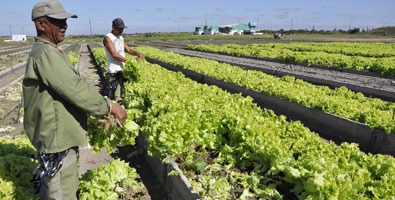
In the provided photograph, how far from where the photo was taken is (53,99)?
9.98ft

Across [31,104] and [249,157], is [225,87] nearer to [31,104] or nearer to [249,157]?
[249,157]

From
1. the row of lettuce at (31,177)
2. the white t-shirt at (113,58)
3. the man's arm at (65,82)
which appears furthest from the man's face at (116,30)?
the man's arm at (65,82)

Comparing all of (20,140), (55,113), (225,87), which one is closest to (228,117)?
(55,113)

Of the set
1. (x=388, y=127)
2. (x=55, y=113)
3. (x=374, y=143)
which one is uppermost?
(x=55, y=113)

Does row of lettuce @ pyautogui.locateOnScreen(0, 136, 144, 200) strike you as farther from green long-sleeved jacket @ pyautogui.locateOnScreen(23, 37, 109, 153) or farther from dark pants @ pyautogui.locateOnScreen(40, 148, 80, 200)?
green long-sleeved jacket @ pyautogui.locateOnScreen(23, 37, 109, 153)

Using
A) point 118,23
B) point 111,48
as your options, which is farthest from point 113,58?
point 118,23

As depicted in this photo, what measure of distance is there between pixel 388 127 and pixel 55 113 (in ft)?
23.8

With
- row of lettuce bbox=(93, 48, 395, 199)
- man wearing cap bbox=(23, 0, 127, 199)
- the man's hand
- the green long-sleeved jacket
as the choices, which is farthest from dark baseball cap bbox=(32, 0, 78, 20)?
row of lettuce bbox=(93, 48, 395, 199)

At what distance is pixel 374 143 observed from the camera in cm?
726

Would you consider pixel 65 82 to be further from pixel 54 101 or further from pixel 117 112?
pixel 117 112

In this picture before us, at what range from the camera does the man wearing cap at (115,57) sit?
7582 millimetres

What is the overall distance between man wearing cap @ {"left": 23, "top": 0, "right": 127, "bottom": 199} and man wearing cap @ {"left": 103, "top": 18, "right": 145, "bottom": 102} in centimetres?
446

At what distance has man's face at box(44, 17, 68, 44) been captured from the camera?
10.1 feet

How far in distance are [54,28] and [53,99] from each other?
0.78 meters
